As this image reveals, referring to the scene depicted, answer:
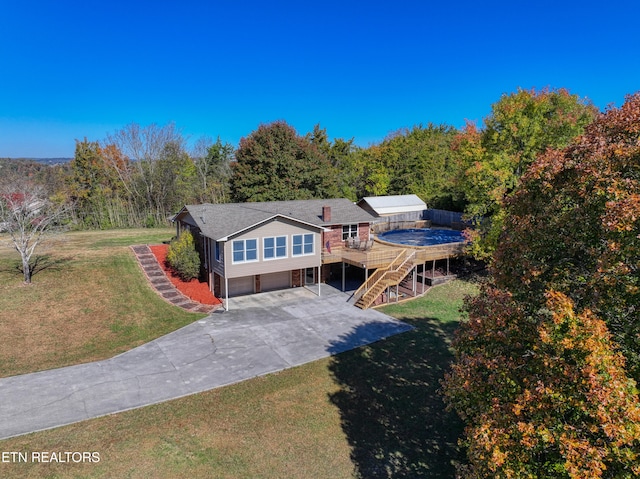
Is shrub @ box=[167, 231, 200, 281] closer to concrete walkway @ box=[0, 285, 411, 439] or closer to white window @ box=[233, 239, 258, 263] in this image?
concrete walkway @ box=[0, 285, 411, 439]

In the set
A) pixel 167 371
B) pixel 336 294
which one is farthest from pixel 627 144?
pixel 336 294

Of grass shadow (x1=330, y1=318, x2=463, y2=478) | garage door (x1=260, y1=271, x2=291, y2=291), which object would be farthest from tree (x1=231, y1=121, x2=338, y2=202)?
grass shadow (x1=330, y1=318, x2=463, y2=478)

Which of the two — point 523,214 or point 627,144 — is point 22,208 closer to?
point 523,214

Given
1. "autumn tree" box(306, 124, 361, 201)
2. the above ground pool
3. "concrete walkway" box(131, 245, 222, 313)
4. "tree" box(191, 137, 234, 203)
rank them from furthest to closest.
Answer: "autumn tree" box(306, 124, 361, 201)
"tree" box(191, 137, 234, 203)
the above ground pool
"concrete walkway" box(131, 245, 222, 313)

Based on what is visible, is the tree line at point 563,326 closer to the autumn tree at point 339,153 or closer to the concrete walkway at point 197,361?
the concrete walkway at point 197,361

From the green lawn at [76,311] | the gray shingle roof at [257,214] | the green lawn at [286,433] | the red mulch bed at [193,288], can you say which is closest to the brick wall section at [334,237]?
the gray shingle roof at [257,214]

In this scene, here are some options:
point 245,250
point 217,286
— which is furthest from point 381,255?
point 217,286
